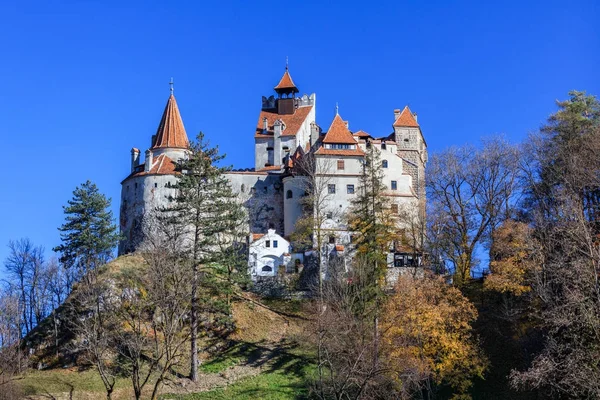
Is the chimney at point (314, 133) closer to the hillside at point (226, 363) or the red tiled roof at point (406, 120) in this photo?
the red tiled roof at point (406, 120)

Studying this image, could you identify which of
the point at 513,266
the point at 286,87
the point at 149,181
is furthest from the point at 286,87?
the point at 513,266

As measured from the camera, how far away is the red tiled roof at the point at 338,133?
234 ft

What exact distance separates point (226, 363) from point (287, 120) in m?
36.0

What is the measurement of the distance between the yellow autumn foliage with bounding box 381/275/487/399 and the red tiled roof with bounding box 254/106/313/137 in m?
35.4

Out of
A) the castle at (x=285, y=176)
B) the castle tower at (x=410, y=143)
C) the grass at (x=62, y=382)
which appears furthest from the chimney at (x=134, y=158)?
the grass at (x=62, y=382)

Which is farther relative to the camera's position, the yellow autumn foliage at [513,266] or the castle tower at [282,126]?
the castle tower at [282,126]

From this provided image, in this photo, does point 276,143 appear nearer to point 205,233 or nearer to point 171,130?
point 171,130

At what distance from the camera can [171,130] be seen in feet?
257

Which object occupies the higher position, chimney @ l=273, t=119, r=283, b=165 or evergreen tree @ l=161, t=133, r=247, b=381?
chimney @ l=273, t=119, r=283, b=165

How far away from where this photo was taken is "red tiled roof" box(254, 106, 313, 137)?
8112 cm

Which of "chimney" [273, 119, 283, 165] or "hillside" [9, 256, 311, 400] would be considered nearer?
"hillside" [9, 256, 311, 400]

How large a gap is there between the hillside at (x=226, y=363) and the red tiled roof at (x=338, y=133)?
55.2 ft

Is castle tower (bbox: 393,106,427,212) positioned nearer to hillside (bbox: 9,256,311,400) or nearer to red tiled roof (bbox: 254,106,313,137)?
red tiled roof (bbox: 254,106,313,137)

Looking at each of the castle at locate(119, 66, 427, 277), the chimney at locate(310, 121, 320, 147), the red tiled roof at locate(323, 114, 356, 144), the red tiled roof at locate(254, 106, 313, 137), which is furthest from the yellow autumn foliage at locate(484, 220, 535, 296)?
the red tiled roof at locate(254, 106, 313, 137)
